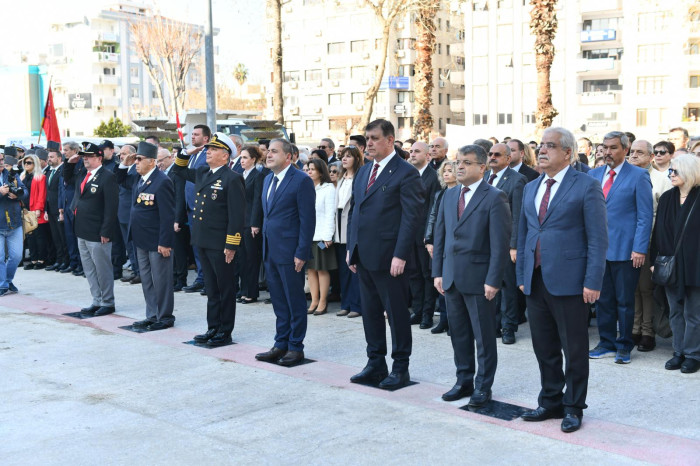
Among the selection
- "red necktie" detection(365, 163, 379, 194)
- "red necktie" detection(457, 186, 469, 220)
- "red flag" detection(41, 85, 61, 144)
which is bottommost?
"red necktie" detection(457, 186, 469, 220)

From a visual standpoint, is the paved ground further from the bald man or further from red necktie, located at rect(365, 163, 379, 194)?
red necktie, located at rect(365, 163, 379, 194)

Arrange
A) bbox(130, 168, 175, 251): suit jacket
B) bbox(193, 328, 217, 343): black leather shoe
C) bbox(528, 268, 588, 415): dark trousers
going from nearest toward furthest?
1. bbox(528, 268, 588, 415): dark trousers
2. bbox(193, 328, 217, 343): black leather shoe
3. bbox(130, 168, 175, 251): suit jacket

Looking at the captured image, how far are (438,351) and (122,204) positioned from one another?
21.5 feet

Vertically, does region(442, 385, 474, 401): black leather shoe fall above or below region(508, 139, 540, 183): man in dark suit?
below

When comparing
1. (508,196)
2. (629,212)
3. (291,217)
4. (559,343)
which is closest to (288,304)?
(291,217)

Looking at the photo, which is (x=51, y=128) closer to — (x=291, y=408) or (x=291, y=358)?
(x=291, y=358)

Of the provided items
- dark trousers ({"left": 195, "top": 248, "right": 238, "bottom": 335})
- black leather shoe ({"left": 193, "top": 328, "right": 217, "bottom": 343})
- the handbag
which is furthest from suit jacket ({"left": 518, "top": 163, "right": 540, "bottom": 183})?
black leather shoe ({"left": 193, "top": 328, "right": 217, "bottom": 343})

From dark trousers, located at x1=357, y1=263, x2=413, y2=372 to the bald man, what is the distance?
7.80 ft

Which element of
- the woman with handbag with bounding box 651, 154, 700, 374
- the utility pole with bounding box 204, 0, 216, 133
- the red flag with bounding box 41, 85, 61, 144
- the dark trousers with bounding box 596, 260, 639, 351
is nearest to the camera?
the woman with handbag with bounding box 651, 154, 700, 374

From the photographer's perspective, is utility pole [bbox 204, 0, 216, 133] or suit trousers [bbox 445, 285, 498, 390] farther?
utility pole [bbox 204, 0, 216, 133]

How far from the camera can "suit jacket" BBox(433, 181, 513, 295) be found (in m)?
6.54

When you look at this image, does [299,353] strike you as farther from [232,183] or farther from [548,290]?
[548,290]

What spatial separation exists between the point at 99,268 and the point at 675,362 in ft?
22.7

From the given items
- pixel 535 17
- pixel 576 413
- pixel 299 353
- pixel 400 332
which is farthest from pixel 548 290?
pixel 535 17
